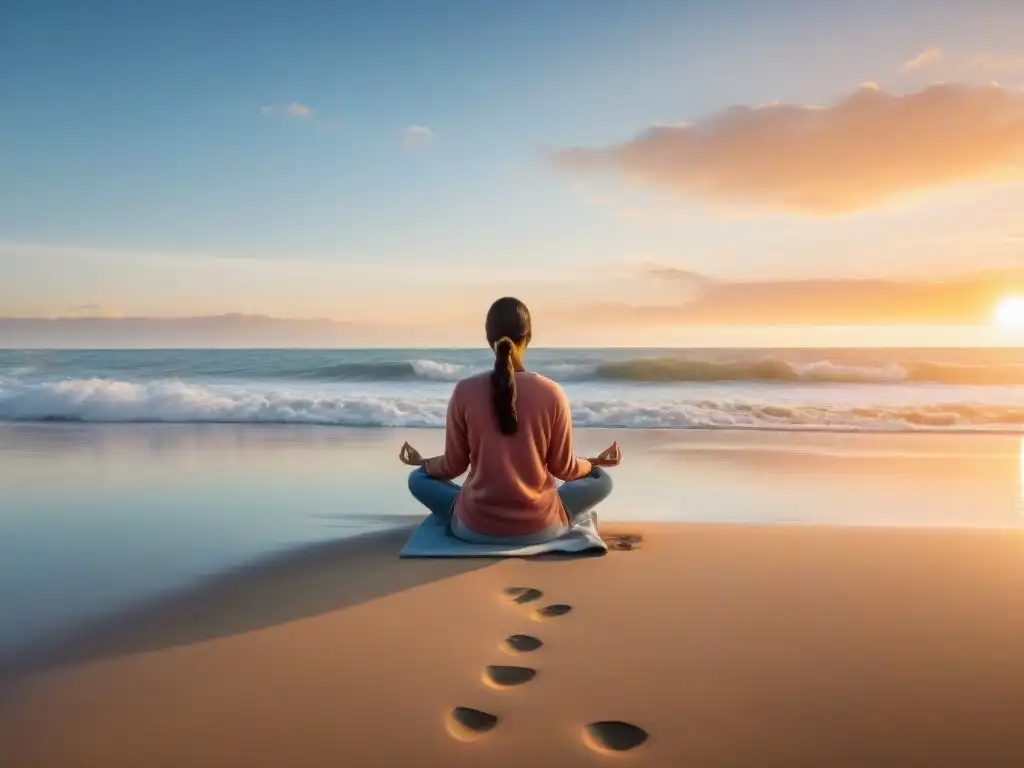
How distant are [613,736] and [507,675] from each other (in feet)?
1.54

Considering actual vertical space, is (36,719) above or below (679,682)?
below

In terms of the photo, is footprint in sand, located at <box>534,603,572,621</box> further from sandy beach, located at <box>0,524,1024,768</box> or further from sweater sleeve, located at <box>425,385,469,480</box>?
sweater sleeve, located at <box>425,385,469,480</box>

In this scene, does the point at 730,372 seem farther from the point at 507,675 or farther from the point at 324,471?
the point at 507,675

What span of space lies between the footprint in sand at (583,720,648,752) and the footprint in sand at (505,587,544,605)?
1.06m

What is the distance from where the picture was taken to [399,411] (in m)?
11.2

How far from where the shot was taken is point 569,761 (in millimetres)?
1909

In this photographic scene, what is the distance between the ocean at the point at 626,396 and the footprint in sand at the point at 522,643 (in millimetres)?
7667

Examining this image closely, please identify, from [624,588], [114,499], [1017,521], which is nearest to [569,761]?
[624,588]

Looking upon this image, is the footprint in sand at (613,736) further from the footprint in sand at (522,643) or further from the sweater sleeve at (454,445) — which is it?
the sweater sleeve at (454,445)

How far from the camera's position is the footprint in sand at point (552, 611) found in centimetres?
295

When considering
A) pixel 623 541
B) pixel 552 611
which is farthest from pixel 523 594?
pixel 623 541

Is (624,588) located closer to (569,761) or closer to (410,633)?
(410,633)

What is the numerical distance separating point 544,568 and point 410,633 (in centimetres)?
98

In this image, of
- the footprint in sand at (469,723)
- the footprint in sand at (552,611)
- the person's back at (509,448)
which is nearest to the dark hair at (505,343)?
the person's back at (509,448)
